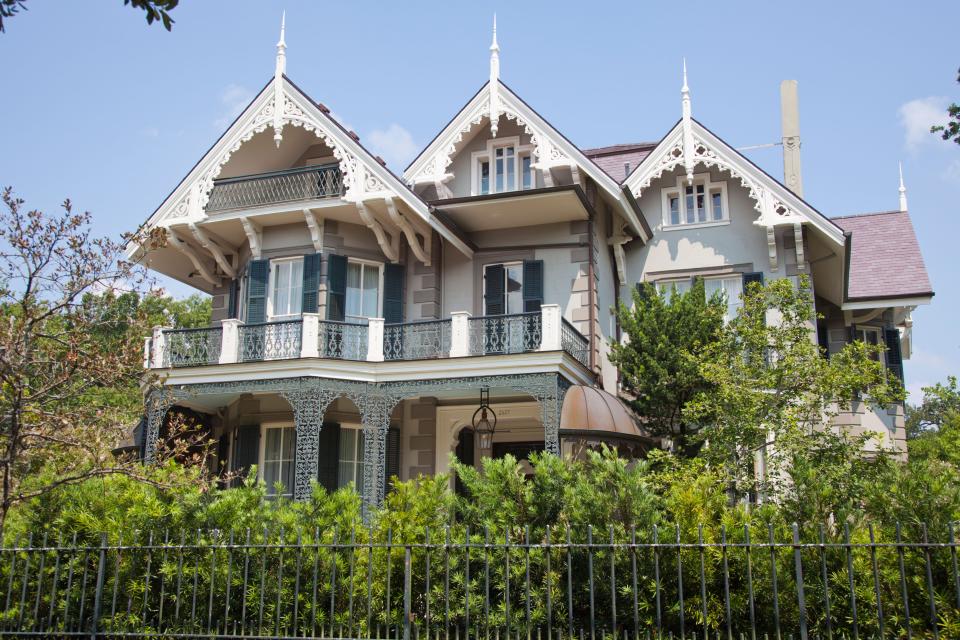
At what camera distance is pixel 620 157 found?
73.3 ft

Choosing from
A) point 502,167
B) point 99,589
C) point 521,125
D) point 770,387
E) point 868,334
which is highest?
point 521,125

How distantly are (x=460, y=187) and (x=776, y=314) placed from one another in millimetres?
7598

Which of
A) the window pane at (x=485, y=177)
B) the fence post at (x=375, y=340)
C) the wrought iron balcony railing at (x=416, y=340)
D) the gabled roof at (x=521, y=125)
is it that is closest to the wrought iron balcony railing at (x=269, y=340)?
the fence post at (x=375, y=340)

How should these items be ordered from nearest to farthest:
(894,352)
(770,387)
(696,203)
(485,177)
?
1. (770,387)
2. (485,177)
3. (696,203)
4. (894,352)

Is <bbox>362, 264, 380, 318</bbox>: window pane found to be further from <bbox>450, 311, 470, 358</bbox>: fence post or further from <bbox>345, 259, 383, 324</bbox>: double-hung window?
<bbox>450, 311, 470, 358</bbox>: fence post

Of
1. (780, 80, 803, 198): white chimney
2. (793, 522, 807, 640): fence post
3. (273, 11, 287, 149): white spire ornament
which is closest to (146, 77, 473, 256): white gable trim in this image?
(273, 11, 287, 149): white spire ornament

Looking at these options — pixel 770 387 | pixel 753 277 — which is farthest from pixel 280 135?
pixel 770 387

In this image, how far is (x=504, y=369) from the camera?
16.8m

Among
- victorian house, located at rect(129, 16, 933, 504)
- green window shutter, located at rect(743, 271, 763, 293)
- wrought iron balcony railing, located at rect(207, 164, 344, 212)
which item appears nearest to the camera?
victorian house, located at rect(129, 16, 933, 504)

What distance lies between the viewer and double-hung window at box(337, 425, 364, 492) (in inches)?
738

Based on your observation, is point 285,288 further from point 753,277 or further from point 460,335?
point 753,277

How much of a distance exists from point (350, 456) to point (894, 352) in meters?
12.9

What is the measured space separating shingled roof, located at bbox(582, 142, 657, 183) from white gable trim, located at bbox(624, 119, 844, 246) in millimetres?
1091

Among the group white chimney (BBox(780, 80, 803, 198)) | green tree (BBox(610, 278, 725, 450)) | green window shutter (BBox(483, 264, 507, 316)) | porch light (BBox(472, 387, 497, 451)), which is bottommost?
porch light (BBox(472, 387, 497, 451))
